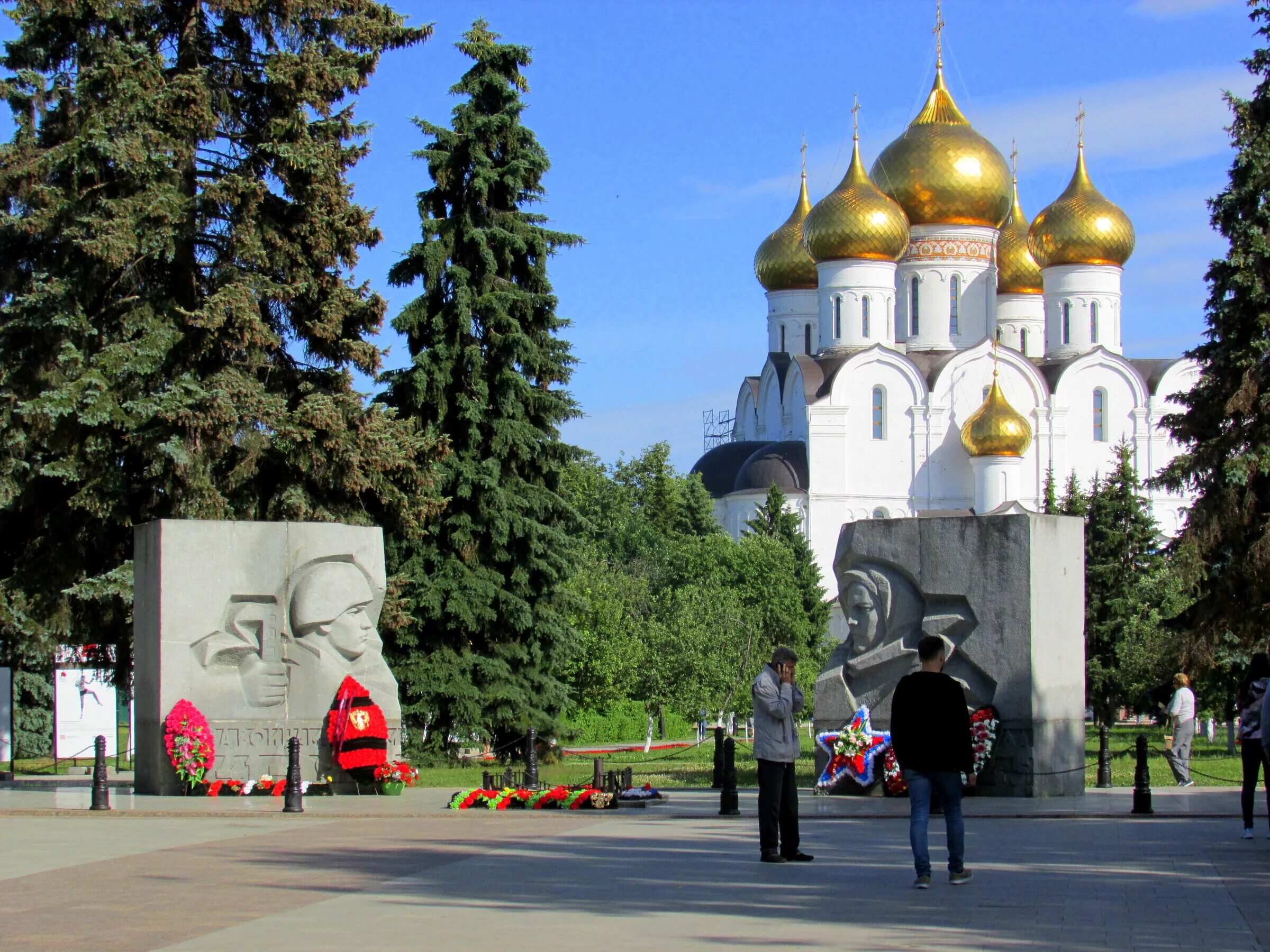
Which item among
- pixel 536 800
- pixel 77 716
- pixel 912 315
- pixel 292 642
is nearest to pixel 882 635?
pixel 536 800

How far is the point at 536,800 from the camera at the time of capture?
55.9ft

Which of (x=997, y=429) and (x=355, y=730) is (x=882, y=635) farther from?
(x=997, y=429)

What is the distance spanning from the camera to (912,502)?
236 ft

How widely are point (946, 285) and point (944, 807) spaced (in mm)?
65866

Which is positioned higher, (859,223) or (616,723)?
(859,223)

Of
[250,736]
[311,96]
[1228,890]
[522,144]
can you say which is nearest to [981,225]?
[522,144]

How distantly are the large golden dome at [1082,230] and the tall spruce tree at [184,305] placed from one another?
5252 centimetres

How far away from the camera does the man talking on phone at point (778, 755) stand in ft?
39.0

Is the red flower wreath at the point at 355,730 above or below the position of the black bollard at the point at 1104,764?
above

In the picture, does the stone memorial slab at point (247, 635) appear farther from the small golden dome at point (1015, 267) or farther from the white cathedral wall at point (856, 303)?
the small golden dome at point (1015, 267)

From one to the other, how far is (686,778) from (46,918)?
1456cm

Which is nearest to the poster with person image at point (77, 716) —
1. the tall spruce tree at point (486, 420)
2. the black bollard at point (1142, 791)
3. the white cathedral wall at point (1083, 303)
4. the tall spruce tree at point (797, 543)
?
the tall spruce tree at point (486, 420)

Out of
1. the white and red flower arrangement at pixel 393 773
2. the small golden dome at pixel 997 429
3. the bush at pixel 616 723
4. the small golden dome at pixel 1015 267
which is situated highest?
the small golden dome at pixel 1015 267

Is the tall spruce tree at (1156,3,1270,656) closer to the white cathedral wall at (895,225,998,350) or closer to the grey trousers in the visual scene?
the grey trousers
